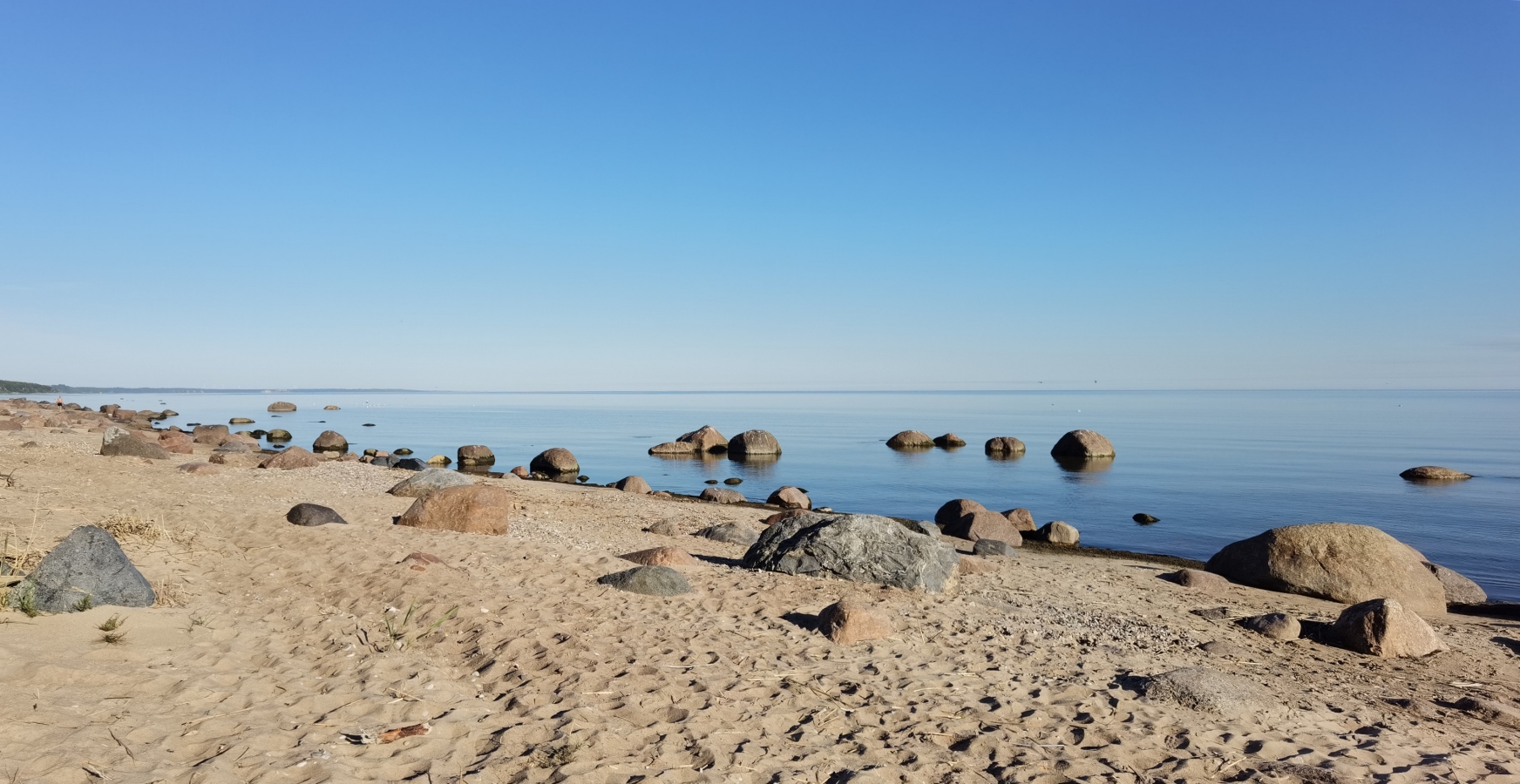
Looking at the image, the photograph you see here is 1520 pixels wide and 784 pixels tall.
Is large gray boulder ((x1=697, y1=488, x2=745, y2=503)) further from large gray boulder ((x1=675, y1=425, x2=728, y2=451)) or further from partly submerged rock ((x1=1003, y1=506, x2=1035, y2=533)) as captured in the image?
large gray boulder ((x1=675, y1=425, x2=728, y2=451))

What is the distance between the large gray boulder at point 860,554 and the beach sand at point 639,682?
329 millimetres

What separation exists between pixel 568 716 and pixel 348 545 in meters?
7.47

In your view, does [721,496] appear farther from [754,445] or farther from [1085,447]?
[1085,447]

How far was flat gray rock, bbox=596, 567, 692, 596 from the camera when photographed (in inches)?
413

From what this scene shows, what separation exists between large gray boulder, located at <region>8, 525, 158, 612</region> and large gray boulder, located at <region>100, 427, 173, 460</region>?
20.1 meters

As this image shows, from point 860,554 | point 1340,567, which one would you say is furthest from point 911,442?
point 860,554

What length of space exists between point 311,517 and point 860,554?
945 cm

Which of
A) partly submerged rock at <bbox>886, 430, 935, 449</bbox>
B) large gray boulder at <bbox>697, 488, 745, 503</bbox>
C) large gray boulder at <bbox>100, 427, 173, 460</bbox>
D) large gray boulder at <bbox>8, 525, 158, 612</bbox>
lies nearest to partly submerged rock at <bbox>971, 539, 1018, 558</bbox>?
large gray boulder at <bbox>697, 488, 745, 503</bbox>

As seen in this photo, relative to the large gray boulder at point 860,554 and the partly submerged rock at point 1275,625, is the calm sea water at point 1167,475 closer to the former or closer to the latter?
the partly submerged rock at point 1275,625

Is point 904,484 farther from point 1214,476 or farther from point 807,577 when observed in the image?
point 807,577

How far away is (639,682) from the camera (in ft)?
23.5

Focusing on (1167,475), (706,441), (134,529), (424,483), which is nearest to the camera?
(134,529)

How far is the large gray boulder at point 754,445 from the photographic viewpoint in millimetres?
43844

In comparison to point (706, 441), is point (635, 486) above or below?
below
